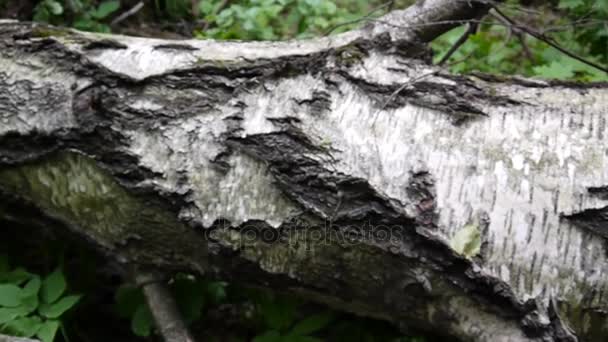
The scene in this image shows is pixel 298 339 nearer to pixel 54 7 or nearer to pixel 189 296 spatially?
pixel 189 296

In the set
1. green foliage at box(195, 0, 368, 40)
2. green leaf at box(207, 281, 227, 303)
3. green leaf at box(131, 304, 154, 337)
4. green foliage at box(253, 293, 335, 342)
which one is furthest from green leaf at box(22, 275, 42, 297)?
green foliage at box(195, 0, 368, 40)

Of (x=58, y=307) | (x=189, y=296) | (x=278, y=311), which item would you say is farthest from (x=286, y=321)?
(x=58, y=307)

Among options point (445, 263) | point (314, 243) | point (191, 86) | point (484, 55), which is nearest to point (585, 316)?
point (445, 263)

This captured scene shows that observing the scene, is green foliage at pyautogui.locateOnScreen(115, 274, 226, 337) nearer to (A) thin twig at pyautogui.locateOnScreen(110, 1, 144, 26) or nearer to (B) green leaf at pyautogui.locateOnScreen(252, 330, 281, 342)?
(B) green leaf at pyautogui.locateOnScreen(252, 330, 281, 342)

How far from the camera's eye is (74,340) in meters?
2.08

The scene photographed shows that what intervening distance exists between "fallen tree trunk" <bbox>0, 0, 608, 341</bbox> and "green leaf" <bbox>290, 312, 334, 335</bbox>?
105mm

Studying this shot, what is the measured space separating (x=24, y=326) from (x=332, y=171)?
0.81 meters

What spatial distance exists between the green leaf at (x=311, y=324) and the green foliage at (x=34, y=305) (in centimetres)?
53

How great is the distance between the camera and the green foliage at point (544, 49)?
101 inches

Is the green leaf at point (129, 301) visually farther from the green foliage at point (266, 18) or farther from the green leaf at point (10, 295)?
the green foliage at point (266, 18)

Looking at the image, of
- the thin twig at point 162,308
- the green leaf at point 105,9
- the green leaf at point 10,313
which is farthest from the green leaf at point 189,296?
the green leaf at point 105,9

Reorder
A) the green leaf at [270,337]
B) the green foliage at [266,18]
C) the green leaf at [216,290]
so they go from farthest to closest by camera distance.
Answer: the green foliage at [266,18] < the green leaf at [216,290] < the green leaf at [270,337]

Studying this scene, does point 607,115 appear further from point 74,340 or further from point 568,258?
point 74,340

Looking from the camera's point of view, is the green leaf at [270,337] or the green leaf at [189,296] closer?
the green leaf at [270,337]
